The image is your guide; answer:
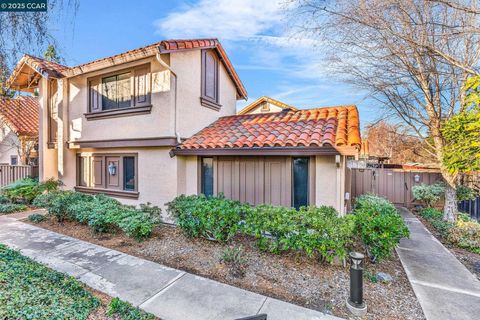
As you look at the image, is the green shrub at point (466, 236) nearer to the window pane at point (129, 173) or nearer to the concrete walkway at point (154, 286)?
the concrete walkway at point (154, 286)

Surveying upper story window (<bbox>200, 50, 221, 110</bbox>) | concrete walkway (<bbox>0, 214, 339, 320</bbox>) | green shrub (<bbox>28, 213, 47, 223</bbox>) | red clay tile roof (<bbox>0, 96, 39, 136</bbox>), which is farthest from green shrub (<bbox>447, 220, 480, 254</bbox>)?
red clay tile roof (<bbox>0, 96, 39, 136</bbox>)

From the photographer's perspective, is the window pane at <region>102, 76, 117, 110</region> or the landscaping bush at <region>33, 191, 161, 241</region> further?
the window pane at <region>102, 76, 117, 110</region>

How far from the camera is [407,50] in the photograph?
7.18 m

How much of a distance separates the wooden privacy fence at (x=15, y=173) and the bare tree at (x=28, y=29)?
10.5m

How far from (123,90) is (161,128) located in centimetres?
238

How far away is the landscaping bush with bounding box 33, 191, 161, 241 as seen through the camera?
Result: 6211mm

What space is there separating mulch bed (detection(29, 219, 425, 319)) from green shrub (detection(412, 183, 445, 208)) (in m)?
6.58

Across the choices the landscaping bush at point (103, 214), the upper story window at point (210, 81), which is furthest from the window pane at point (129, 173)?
the upper story window at point (210, 81)

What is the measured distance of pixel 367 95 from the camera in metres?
9.38

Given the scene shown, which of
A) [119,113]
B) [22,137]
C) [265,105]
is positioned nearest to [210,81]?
[119,113]

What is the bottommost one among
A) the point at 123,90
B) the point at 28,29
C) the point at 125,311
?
the point at 125,311

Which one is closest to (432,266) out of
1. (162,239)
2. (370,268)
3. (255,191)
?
(370,268)

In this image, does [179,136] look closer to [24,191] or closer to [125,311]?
[125,311]

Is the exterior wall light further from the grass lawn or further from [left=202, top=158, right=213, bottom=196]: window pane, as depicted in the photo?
the grass lawn
